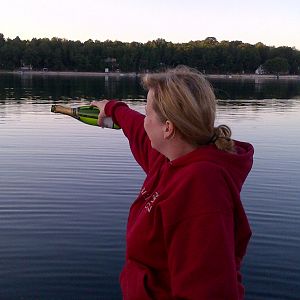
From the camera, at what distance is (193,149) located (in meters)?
2.54

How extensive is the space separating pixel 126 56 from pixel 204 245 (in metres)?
183

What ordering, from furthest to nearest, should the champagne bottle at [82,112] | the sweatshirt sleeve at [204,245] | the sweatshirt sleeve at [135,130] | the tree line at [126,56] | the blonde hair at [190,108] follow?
the tree line at [126,56] < the champagne bottle at [82,112] < the sweatshirt sleeve at [135,130] < the blonde hair at [190,108] < the sweatshirt sleeve at [204,245]

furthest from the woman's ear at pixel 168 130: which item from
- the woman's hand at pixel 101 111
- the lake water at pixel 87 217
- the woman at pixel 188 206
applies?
the woman's hand at pixel 101 111

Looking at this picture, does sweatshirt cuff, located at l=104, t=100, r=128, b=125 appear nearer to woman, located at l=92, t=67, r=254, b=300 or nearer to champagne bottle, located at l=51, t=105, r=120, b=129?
champagne bottle, located at l=51, t=105, r=120, b=129

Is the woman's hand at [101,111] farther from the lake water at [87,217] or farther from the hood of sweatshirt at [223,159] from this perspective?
the hood of sweatshirt at [223,159]

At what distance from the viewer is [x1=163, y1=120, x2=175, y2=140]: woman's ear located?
2.51 metres

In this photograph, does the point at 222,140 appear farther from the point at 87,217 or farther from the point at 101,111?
the point at 87,217

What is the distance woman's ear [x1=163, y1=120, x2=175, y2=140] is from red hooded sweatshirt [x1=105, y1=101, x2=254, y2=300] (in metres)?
0.13

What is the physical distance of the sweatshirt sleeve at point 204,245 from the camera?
2.28 m

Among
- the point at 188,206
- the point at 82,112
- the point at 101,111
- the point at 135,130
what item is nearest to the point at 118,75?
the point at 82,112

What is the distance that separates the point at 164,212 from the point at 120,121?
5.22ft

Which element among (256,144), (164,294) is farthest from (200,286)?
(256,144)

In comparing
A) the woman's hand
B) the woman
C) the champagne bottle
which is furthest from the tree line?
the woman

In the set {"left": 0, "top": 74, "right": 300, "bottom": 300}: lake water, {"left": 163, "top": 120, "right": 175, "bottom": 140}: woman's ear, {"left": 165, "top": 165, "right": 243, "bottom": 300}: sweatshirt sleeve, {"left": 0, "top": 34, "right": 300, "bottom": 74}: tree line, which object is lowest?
{"left": 0, "top": 74, "right": 300, "bottom": 300}: lake water
